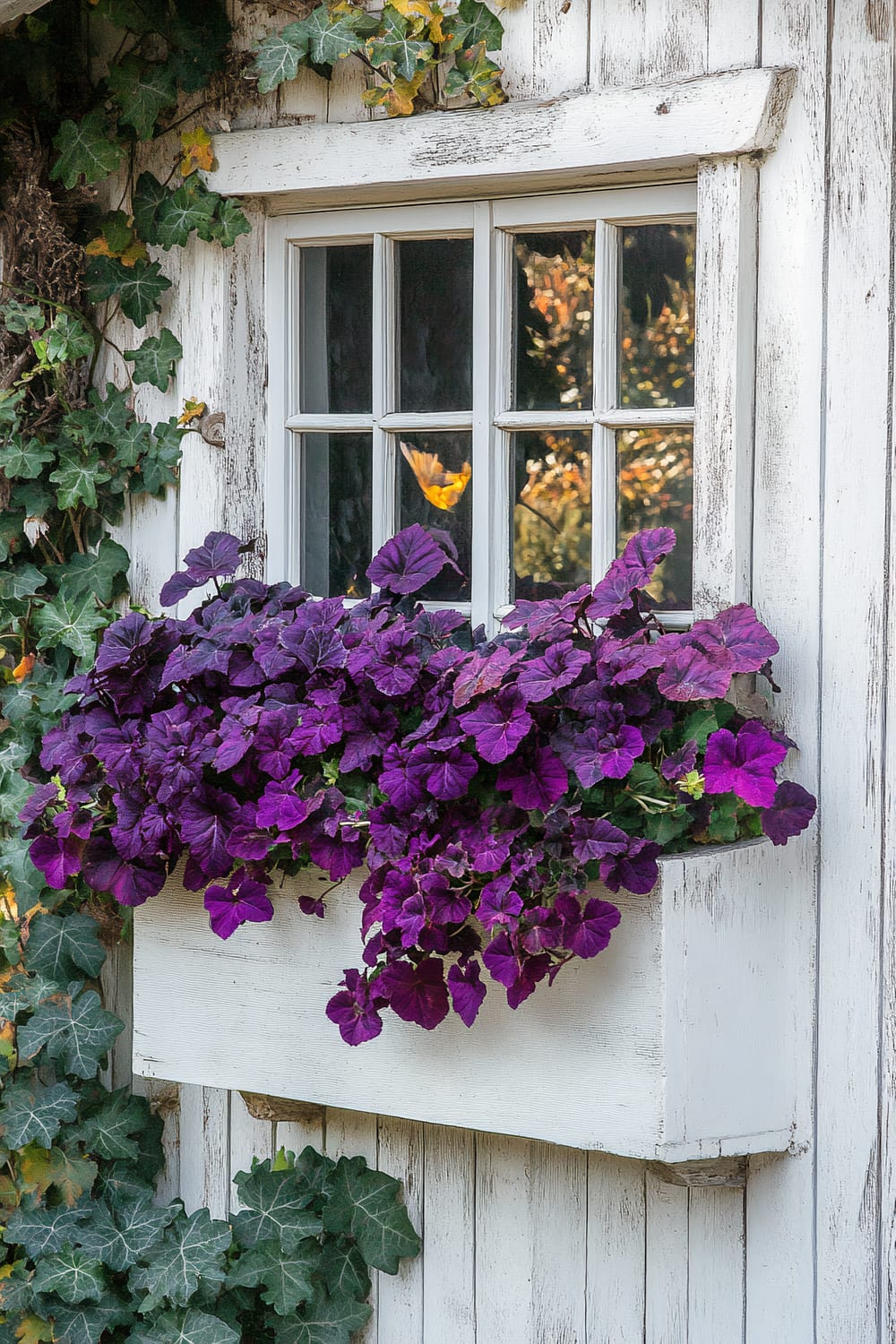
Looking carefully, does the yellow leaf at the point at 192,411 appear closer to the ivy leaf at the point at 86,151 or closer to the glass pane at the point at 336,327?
the glass pane at the point at 336,327

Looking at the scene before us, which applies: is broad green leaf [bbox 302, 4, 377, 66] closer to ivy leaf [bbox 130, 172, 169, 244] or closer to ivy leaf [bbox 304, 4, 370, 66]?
ivy leaf [bbox 304, 4, 370, 66]

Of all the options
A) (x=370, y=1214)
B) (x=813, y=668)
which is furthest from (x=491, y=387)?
(x=370, y=1214)

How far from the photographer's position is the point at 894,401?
6.30 feet

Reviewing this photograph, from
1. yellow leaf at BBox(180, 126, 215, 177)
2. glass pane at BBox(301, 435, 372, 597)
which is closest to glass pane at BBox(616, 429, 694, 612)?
glass pane at BBox(301, 435, 372, 597)

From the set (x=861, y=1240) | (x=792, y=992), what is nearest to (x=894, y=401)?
(x=792, y=992)

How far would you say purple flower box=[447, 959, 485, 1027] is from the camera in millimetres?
1829

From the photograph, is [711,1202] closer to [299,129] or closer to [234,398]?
[234,398]

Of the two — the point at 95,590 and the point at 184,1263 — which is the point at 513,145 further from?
the point at 184,1263

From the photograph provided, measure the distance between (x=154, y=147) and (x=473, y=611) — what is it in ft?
3.58

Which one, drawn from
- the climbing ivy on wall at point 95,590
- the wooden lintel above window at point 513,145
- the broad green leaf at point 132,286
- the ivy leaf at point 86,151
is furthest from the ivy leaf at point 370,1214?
the ivy leaf at point 86,151

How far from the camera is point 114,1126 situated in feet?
7.86

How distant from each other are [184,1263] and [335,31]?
7.01 feet

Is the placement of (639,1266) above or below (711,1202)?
below

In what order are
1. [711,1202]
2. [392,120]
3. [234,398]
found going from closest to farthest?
[711,1202] → [392,120] → [234,398]
